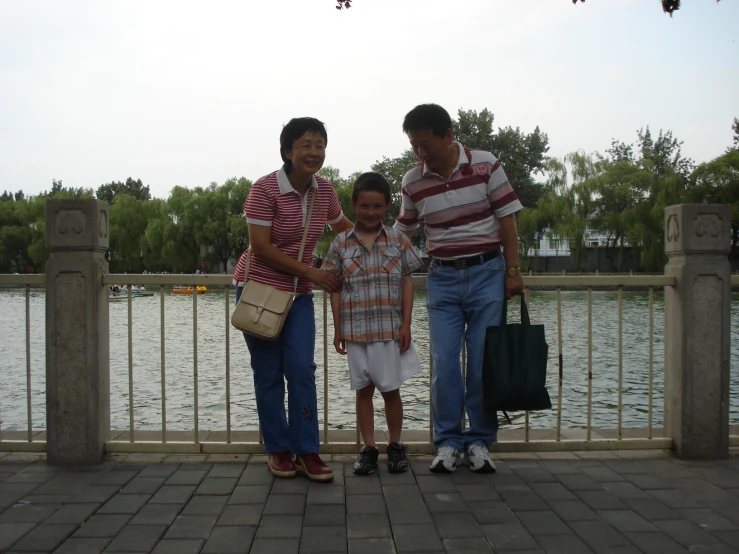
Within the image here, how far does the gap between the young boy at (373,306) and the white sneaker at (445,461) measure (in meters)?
0.17

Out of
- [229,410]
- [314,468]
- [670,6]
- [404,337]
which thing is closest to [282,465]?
[314,468]

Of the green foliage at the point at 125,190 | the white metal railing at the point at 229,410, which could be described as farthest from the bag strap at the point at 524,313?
the green foliage at the point at 125,190

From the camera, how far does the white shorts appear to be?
3.83m

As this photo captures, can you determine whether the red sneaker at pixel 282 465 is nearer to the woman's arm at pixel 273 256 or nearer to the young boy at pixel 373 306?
the young boy at pixel 373 306

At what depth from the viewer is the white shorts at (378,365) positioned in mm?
3830

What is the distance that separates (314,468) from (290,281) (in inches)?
40.0

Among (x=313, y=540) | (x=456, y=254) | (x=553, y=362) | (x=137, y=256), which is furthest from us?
(x=137, y=256)

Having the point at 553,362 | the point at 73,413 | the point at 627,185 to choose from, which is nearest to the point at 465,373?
the point at 73,413

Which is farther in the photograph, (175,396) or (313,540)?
(175,396)

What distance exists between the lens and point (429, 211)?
402 centimetres

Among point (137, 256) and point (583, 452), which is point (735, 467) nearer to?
point (583, 452)

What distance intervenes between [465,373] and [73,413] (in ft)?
7.62

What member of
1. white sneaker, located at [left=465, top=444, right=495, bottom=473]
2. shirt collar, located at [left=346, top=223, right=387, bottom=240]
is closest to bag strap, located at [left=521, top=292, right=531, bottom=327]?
white sneaker, located at [left=465, top=444, right=495, bottom=473]

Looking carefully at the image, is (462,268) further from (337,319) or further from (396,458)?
(396,458)
